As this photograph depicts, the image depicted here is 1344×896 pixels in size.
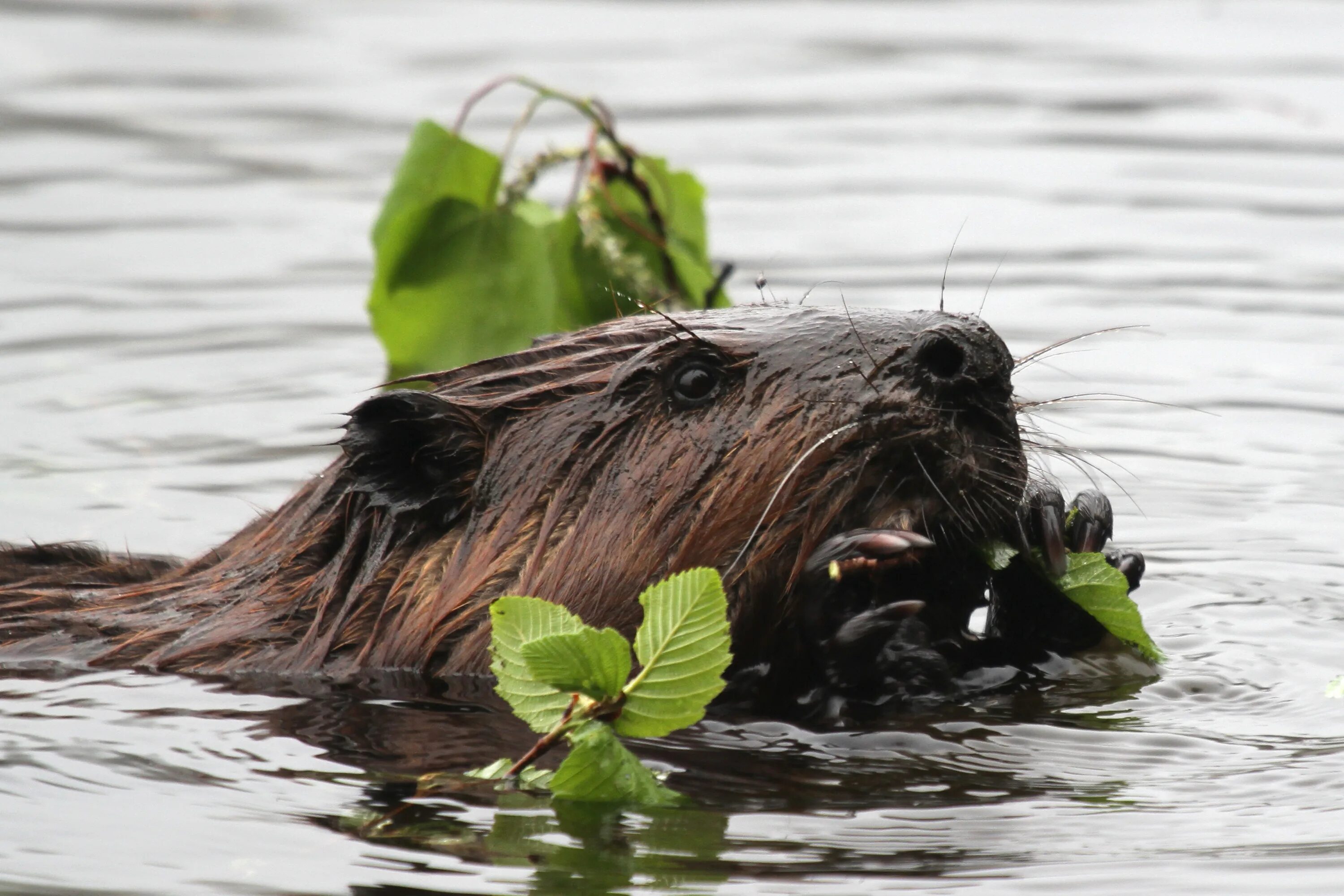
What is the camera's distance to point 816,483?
12.9 feet

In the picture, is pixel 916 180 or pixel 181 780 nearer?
pixel 181 780

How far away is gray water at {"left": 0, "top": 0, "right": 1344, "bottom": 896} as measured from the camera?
356 cm

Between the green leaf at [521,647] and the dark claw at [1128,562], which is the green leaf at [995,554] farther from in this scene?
the green leaf at [521,647]

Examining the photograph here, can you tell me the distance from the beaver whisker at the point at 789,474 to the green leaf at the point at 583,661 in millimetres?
389

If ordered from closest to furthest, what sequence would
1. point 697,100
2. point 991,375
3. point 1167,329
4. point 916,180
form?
point 991,375 < point 1167,329 < point 916,180 < point 697,100

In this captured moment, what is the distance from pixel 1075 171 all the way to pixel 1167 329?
2.44m

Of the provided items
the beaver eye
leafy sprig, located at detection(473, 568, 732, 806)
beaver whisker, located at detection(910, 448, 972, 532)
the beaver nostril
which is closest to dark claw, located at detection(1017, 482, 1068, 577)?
beaver whisker, located at detection(910, 448, 972, 532)

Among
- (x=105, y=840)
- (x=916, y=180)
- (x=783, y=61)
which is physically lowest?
(x=105, y=840)

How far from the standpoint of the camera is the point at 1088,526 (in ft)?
14.4

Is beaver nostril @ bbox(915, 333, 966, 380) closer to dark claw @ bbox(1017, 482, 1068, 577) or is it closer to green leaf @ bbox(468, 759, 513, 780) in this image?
dark claw @ bbox(1017, 482, 1068, 577)

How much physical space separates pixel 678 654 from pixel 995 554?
0.75m

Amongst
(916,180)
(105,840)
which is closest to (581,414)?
(105,840)

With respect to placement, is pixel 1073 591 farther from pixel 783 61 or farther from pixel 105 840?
pixel 783 61

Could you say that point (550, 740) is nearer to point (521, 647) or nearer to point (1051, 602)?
point (521, 647)
